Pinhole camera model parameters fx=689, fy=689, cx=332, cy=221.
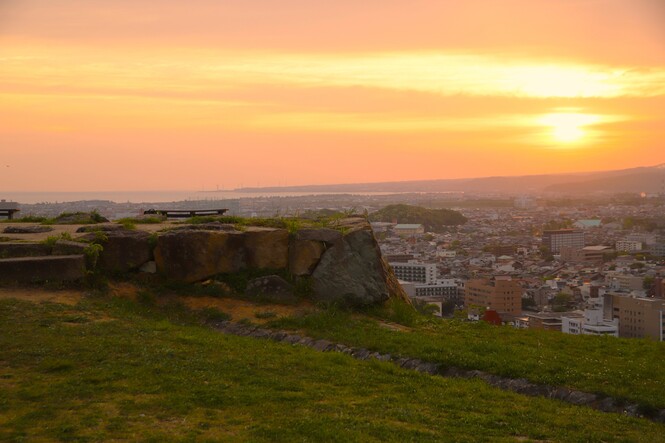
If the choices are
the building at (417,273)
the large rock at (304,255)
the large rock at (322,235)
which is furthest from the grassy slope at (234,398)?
the building at (417,273)

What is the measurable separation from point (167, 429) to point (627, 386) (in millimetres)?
5577

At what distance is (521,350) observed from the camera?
1021 cm

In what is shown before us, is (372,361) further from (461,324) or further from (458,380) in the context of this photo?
(461,324)

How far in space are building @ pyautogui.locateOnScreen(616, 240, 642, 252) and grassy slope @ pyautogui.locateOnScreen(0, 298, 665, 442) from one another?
1919 inches

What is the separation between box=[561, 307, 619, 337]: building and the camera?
15383mm

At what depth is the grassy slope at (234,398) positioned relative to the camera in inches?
258

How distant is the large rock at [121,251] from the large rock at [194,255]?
0.29 meters

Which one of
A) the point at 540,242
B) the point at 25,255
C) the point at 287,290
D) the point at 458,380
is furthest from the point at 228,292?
the point at 540,242

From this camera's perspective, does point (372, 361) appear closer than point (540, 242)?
Yes

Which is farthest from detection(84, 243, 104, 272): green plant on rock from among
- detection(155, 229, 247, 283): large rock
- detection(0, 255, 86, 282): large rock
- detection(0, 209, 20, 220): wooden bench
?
detection(0, 209, 20, 220): wooden bench

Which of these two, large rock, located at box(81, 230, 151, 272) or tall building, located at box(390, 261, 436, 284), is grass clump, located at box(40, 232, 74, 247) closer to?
large rock, located at box(81, 230, 151, 272)

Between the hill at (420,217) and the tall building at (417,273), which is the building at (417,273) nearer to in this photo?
the tall building at (417,273)

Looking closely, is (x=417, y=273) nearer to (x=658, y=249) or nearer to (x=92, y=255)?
(x=92, y=255)

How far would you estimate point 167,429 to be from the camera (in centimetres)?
650
